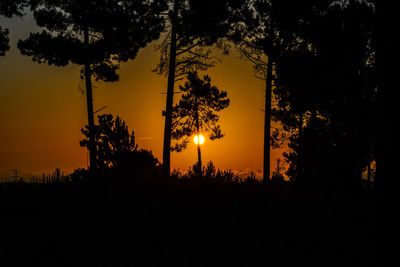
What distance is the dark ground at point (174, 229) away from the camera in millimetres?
5078

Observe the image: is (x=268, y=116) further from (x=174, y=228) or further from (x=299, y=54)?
(x=174, y=228)

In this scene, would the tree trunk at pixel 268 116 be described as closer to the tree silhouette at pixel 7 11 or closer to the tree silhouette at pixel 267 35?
the tree silhouette at pixel 267 35

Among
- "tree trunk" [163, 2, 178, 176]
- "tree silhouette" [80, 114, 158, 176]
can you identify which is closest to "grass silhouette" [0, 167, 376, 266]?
"tree silhouette" [80, 114, 158, 176]

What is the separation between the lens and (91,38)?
17203 mm

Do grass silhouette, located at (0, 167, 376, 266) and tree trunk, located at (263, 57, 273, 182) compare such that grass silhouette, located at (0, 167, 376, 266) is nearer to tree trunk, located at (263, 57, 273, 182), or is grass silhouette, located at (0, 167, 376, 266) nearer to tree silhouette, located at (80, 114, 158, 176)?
tree silhouette, located at (80, 114, 158, 176)

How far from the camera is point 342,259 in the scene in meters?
5.19

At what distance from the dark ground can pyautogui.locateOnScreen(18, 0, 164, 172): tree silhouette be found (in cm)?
943

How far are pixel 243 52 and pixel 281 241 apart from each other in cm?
1157

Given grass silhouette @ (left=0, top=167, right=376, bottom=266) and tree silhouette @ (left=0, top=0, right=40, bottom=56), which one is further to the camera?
tree silhouette @ (left=0, top=0, right=40, bottom=56)

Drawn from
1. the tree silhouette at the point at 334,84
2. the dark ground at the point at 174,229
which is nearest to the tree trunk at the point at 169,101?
the tree silhouette at the point at 334,84

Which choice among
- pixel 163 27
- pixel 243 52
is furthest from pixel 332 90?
pixel 163 27

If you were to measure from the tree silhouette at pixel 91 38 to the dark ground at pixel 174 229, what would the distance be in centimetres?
943

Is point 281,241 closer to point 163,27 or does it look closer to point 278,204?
point 278,204

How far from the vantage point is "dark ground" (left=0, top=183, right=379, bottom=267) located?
5.08 meters
